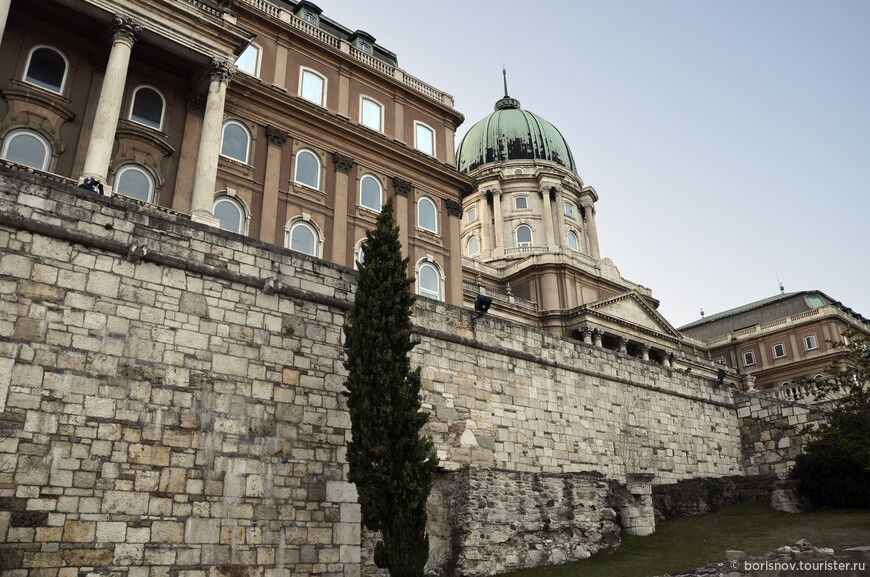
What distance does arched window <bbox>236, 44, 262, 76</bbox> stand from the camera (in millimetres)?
28259

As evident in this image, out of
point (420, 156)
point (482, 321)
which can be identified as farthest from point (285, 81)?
point (482, 321)

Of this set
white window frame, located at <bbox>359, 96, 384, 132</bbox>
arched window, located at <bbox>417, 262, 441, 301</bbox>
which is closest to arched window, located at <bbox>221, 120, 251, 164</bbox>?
white window frame, located at <bbox>359, 96, 384, 132</bbox>

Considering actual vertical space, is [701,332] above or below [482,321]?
above

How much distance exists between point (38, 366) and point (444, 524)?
8.01 meters

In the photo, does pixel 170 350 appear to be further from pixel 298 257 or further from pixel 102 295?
pixel 298 257

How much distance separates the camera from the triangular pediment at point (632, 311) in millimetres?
47500

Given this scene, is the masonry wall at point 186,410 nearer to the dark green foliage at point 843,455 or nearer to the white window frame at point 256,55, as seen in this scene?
the dark green foliage at point 843,455

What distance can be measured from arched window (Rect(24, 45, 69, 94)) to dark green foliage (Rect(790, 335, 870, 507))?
2554cm

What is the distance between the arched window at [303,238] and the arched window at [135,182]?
5.59m

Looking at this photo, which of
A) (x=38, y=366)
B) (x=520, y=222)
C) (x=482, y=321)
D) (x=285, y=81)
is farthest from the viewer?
(x=520, y=222)

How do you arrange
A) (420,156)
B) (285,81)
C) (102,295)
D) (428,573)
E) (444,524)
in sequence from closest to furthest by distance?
1. (102,295)
2. (428,573)
3. (444,524)
4. (285,81)
5. (420,156)

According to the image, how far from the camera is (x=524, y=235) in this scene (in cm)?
6091

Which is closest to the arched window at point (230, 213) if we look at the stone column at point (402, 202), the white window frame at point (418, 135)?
the stone column at point (402, 202)

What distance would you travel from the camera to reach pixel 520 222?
61219mm
